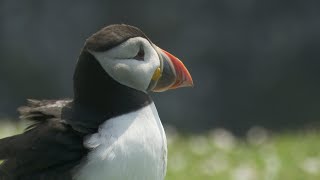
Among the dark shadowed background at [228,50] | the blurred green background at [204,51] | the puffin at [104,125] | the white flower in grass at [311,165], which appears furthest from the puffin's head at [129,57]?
the dark shadowed background at [228,50]

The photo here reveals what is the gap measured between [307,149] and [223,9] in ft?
15.7

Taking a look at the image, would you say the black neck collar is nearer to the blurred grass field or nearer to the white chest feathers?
the white chest feathers

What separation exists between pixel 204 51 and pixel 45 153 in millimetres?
8240

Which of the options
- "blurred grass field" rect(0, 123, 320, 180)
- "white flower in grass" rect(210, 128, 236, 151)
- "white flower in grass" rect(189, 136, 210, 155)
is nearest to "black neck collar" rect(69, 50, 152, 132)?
"blurred grass field" rect(0, 123, 320, 180)

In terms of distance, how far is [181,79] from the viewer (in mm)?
3668

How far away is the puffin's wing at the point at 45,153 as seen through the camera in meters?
3.41

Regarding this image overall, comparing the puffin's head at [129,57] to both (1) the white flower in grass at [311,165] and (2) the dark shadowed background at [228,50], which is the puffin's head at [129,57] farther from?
(2) the dark shadowed background at [228,50]

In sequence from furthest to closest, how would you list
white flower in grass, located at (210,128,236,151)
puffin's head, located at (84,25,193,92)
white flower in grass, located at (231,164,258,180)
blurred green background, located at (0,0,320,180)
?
blurred green background, located at (0,0,320,180)
white flower in grass, located at (210,128,236,151)
white flower in grass, located at (231,164,258,180)
puffin's head, located at (84,25,193,92)

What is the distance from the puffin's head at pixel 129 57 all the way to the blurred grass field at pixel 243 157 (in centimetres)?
276

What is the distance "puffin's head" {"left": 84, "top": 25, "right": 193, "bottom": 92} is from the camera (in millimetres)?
3479

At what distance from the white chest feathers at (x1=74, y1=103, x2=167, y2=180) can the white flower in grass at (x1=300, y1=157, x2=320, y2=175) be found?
299 cm

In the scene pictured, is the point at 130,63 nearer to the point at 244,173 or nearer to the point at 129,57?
the point at 129,57

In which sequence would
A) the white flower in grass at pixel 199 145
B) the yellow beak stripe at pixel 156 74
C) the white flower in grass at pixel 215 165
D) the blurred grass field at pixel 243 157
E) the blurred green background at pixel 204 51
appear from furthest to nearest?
the blurred green background at pixel 204 51
the white flower in grass at pixel 199 145
the white flower in grass at pixel 215 165
the blurred grass field at pixel 243 157
the yellow beak stripe at pixel 156 74

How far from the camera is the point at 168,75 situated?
3.62m
